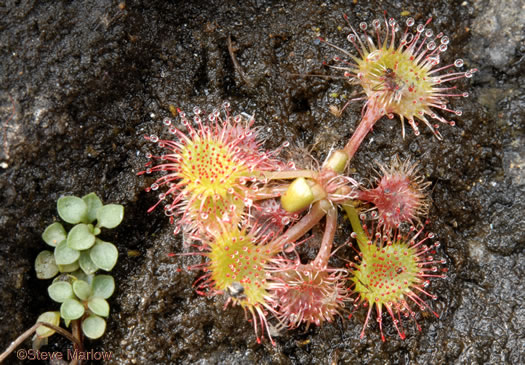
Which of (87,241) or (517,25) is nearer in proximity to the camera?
(87,241)

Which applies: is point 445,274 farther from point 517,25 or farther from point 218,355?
point 517,25

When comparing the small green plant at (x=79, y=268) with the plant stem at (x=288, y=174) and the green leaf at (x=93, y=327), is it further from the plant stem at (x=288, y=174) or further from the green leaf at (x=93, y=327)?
the plant stem at (x=288, y=174)

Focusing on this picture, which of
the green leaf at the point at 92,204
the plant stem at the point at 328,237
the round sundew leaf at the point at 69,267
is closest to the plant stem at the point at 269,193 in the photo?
the plant stem at the point at 328,237

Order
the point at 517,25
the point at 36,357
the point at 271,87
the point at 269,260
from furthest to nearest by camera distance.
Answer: the point at 517,25
the point at 271,87
the point at 36,357
the point at 269,260

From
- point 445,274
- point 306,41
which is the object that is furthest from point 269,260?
point 306,41

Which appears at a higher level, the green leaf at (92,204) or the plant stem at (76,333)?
the green leaf at (92,204)

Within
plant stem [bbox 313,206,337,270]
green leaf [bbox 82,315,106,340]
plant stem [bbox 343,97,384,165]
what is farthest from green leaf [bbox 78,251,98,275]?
plant stem [bbox 343,97,384,165]

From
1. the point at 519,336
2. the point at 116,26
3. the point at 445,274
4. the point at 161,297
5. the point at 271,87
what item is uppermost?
the point at 116,26
